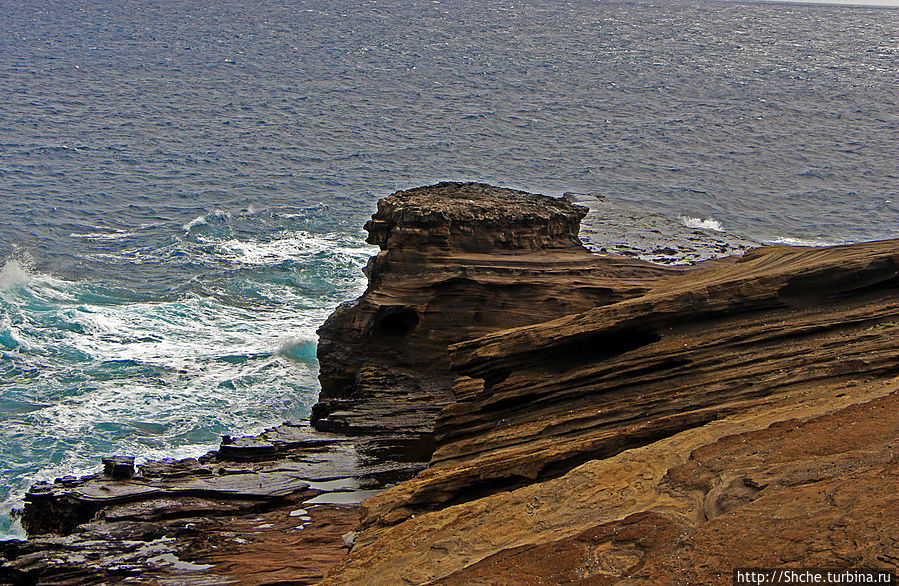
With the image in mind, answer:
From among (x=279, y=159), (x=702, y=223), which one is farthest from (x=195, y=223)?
(x=702, y=223)

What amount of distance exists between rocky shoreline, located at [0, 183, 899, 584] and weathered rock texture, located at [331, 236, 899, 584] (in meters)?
0.04

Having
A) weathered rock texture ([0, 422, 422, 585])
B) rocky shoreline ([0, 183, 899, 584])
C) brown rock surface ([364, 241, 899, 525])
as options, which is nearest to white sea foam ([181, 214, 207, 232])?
rocky shoreline ([0, 183, 899, 584])

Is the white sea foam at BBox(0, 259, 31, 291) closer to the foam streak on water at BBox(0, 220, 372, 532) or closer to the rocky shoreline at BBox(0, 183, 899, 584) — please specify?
the foam streak on water at BBox(0, 220, 372, 532)

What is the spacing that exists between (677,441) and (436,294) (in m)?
13.3

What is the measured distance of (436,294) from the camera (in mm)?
26656

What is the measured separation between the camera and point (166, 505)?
19547 mm

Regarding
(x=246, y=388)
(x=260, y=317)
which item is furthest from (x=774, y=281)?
(x=260, y=317)

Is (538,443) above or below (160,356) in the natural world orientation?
above

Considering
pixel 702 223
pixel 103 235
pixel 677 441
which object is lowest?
pixel 677 441

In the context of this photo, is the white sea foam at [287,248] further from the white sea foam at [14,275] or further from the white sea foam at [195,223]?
the white sea foam at [14,275]

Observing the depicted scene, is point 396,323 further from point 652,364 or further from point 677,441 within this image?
point 677,441

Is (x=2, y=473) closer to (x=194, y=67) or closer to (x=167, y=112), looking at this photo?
(x=167, y=112)

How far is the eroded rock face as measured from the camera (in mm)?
26000

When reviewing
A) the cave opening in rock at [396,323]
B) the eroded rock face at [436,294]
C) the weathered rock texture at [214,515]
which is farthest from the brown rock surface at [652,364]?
the cave opening in rock at [396,323]
